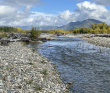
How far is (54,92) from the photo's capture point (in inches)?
351

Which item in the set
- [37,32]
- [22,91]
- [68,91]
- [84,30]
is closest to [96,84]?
[68,91]

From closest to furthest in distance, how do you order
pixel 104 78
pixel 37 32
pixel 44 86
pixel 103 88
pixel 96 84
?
pixel 44 86, pixel 103 88, pixel 96 84, pixel 104 78, pixel 37 32

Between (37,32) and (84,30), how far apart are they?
151872 mm

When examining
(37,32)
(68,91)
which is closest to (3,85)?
(68,91)

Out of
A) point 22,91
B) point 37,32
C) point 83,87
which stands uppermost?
point 37,32

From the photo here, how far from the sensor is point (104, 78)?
12.9 meters

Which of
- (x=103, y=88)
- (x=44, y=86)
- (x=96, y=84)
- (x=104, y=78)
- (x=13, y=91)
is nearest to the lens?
(x=13, y=91)

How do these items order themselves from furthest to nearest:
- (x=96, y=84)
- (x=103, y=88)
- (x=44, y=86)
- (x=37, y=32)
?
(x=37, y=32) < (x=96, y=84) < (x=103, y=88) < (x=44, y=86)

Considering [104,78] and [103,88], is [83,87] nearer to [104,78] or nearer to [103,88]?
[103,88]

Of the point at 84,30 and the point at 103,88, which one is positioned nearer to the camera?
the point at 103,88

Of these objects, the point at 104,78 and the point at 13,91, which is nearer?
the point at 13,91

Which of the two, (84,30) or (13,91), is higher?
(84,30)

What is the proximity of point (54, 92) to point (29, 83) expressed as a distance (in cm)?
197

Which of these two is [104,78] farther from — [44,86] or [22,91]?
[22,91]
